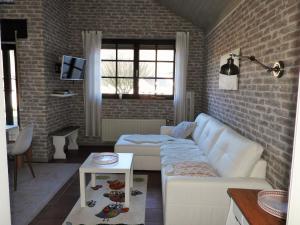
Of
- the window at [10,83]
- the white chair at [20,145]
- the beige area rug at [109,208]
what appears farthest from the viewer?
the window at [10,83]

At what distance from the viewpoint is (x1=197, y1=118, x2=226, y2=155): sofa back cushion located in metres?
3.27

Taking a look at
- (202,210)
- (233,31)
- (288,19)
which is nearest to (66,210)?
(202,210)

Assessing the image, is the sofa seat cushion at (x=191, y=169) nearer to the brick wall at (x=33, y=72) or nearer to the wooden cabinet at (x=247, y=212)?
the wooden cabinet at (x=247, y=212)

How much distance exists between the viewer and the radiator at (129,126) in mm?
5539

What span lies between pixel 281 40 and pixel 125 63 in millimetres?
3915

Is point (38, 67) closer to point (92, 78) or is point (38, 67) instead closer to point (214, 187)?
point (92, 78)

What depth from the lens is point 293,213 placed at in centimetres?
79

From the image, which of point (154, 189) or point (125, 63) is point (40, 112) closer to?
point (125, 63)

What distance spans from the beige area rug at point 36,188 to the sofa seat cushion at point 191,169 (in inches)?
60.9

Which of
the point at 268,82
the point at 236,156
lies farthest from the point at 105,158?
the point at 268,82

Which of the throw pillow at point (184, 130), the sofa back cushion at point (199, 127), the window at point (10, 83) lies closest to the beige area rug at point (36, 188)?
the window at point (10, 83)

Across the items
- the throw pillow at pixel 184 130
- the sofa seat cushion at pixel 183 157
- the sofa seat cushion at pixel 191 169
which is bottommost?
the sofa seat cushion at pixel 183 157

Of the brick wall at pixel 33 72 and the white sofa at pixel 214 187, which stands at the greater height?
the brick wall at pixel 33 72

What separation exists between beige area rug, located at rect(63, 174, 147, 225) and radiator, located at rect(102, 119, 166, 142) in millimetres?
1994
